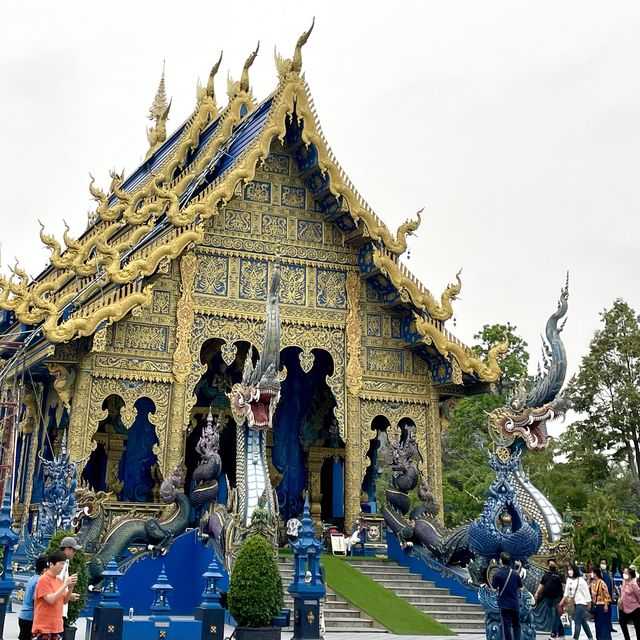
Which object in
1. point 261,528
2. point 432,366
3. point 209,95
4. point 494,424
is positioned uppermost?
point 209,95

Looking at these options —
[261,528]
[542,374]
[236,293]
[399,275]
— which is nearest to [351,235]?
[399,275]

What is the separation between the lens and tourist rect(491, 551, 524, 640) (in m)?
8.10

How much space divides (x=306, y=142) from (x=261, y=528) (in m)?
6.43

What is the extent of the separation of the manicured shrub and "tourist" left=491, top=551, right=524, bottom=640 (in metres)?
2.12

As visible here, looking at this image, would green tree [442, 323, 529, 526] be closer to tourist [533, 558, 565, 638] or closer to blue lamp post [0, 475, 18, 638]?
tourist [533, 558, 565, 638]

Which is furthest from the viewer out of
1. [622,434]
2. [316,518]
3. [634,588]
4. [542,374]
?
[622,434]

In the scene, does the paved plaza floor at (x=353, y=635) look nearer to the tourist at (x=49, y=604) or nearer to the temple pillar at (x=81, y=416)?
the temple pillar at (x=81, y=416)

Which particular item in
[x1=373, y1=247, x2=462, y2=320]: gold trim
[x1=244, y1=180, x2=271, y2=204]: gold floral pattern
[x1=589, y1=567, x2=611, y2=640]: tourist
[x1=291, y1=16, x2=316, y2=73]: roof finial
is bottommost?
[x1=589, y1=567, x2=611, y2=640]: tourist

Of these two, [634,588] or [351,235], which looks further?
[351,235]

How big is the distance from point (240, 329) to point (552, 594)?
6.30 meters

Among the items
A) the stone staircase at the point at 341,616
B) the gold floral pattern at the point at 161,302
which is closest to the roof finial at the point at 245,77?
the gold floral pattern at the point at 161,302

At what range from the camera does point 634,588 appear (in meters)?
9.88

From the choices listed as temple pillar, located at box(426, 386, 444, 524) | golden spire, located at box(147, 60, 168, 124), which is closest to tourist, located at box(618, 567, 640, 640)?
temple pillar, located at box(426, 386, 444, 524)

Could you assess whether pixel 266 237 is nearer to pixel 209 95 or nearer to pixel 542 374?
pixel 542 374
